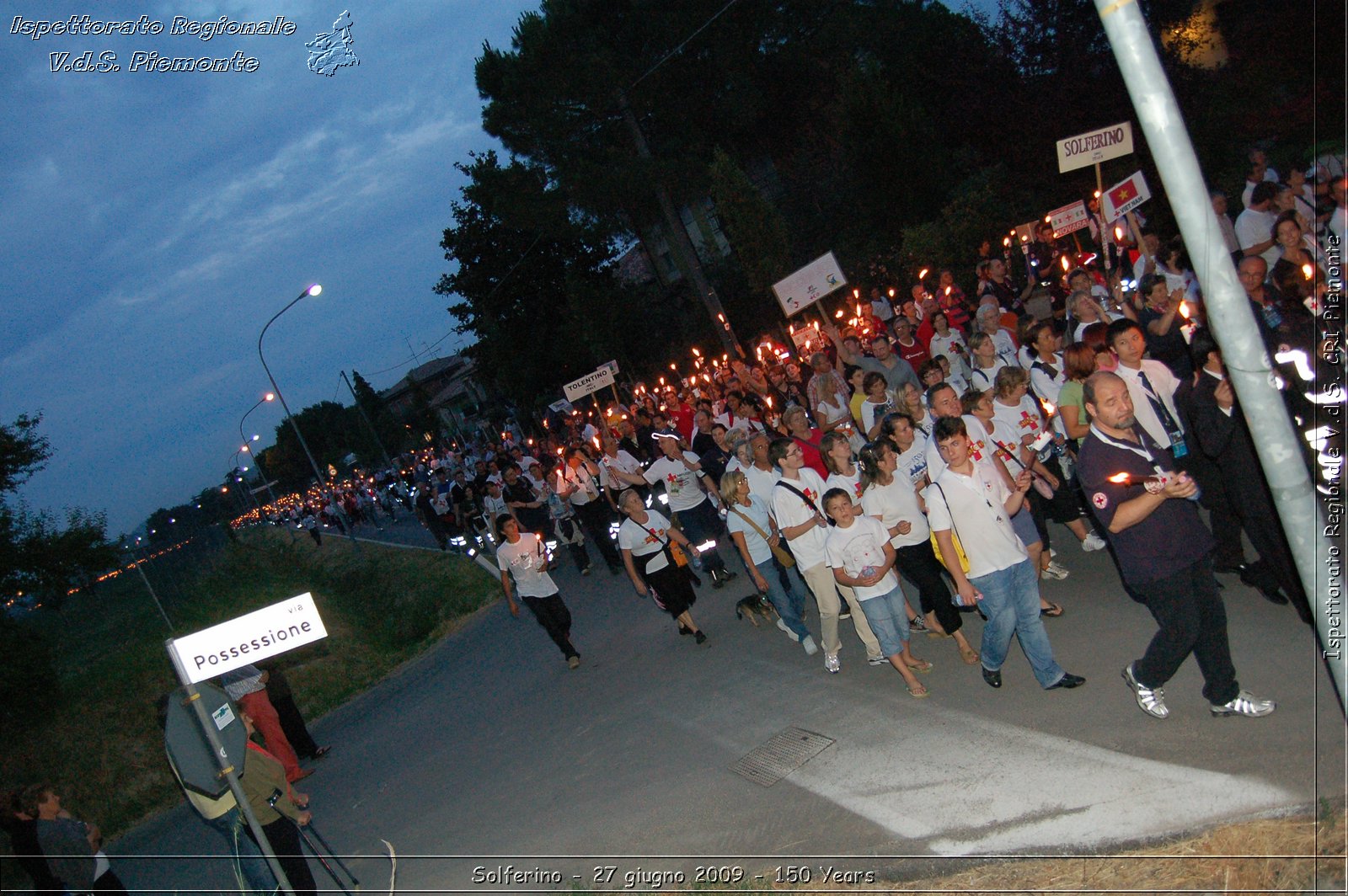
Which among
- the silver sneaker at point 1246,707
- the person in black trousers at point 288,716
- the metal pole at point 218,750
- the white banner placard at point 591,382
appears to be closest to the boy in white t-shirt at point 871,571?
the silver sneaker at point 1246,707

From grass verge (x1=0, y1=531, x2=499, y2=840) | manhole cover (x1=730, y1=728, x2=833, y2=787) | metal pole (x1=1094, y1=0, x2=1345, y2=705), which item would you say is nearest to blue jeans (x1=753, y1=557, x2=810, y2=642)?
manhole cover (x1=730, y1=728, x2=833, y2=787)

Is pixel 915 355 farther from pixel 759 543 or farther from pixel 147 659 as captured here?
pixel 147 659

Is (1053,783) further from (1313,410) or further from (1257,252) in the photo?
(1257,252)

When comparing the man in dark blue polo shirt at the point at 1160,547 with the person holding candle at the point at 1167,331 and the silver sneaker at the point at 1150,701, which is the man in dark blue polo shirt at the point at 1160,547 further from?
the person holding candle at the point at 1167,331

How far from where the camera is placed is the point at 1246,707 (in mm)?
4543

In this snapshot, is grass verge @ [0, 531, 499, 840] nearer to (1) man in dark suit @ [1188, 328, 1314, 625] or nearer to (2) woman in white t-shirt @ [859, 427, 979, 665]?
(2) woman in white t-shirt @ [859, 427, 979, 665]

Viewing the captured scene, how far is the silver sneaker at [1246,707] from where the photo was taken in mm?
4516

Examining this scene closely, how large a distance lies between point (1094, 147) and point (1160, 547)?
8996 millimetres

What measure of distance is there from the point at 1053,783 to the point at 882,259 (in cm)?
2158

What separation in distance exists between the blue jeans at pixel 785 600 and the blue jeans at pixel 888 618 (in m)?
1.75

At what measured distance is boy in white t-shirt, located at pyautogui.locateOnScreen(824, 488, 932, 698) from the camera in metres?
6.17

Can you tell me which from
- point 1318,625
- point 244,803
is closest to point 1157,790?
point 1318,625

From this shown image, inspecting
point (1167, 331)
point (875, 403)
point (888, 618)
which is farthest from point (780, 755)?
point (1167, 331)

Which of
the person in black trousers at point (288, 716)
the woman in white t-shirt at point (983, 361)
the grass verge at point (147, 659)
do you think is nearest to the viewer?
the woman in white t-shirt at point (983, 361)
